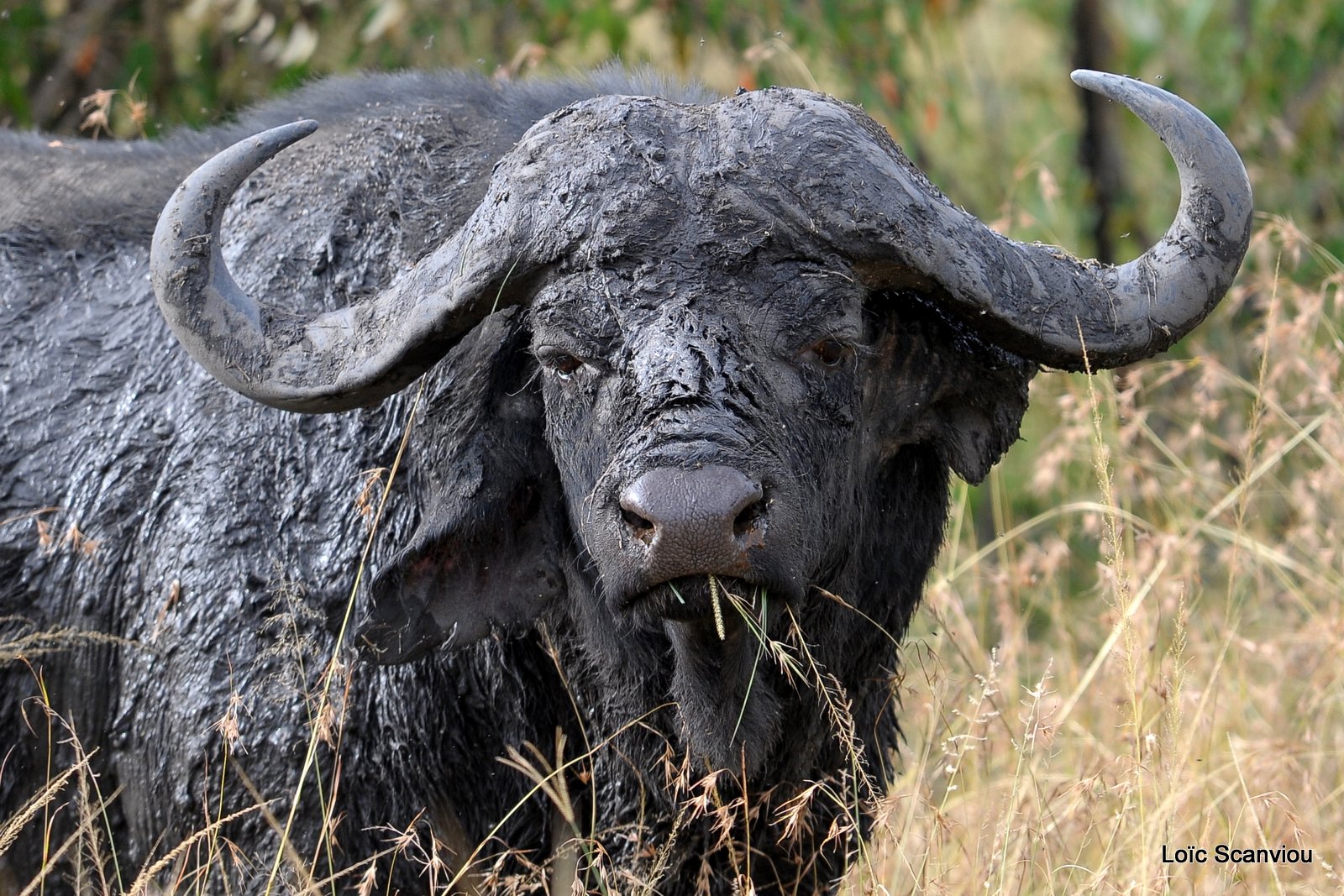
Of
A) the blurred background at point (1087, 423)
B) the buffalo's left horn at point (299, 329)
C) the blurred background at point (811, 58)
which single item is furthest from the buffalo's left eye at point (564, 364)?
the blurred background at point (811, 58)

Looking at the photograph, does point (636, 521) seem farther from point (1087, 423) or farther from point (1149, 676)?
point (1087, 423)

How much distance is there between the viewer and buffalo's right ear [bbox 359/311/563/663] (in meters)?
3.82

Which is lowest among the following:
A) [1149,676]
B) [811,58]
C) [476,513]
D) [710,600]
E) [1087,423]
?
[1149,676]

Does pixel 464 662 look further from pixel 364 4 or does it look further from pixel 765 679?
pixel 364 4

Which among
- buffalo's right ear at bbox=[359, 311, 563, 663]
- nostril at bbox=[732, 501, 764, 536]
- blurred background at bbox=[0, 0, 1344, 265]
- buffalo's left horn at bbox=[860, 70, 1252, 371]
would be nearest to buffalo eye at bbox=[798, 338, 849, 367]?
buffalo's left horn at bbox=[860, 70, 1252, 371]

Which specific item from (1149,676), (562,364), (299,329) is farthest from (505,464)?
(1149,676)

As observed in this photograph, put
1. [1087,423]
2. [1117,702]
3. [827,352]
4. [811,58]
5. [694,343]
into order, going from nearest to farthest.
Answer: [694,343] < [827,352] < [1117,702] < [1087,423] < [811,58]

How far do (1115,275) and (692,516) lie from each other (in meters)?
1.34

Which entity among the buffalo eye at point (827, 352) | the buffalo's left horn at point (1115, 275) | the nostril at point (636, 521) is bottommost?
the nostril at point (636, 521)

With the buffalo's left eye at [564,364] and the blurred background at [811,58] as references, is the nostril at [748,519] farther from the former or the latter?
the blurred background at [811,58]

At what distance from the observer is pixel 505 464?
3869 millimetres

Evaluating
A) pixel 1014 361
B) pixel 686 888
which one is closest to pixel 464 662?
pixel 686 888

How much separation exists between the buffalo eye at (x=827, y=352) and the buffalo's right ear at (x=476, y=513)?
27.3 inches

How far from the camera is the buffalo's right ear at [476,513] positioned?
382cm
